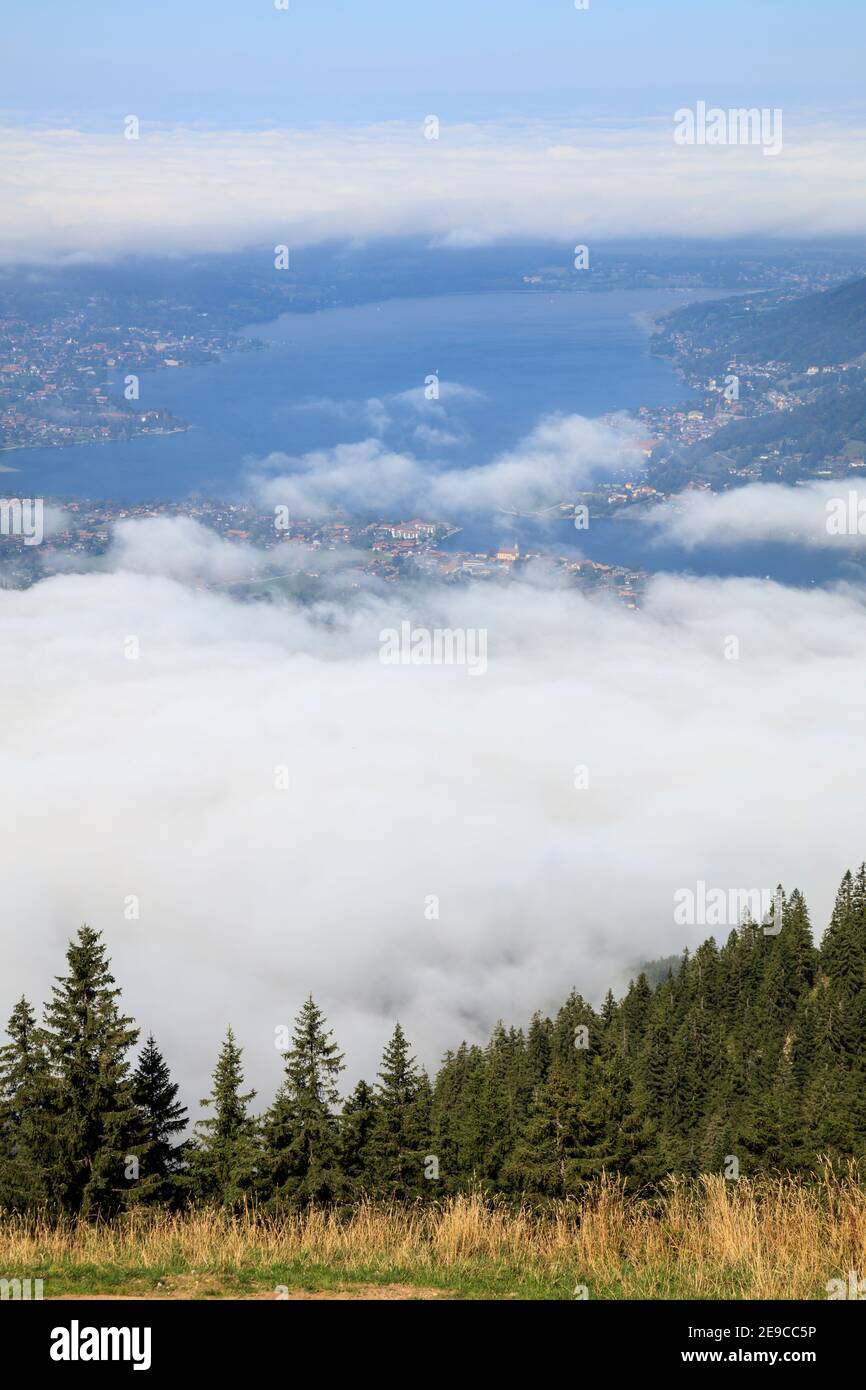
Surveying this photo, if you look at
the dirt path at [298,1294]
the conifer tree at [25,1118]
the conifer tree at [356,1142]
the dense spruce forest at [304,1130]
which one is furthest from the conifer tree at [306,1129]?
the dirt path at [298,1294]

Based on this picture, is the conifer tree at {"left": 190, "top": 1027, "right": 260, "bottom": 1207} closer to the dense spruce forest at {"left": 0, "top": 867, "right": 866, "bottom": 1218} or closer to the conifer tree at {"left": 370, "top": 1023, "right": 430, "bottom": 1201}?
the dense spruce forest at {"left": 0, "top": 867, "right": 866, "bottom": 1218}

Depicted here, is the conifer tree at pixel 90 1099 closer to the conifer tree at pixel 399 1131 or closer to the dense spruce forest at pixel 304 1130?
the dense spruce forest at pixel 304 1130

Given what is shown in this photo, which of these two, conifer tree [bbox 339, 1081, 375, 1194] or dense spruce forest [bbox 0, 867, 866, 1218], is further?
conifer tree [bbox 339, 1081, 375, 1194]

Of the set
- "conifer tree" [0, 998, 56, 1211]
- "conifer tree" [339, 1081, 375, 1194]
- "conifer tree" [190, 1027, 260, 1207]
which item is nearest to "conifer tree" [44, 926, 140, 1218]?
"conifer tree" [0, 998, 56, 1211]

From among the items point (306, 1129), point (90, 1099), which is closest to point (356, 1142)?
point (306, 1129)

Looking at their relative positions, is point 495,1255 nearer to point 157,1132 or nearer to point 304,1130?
point 304,1130
